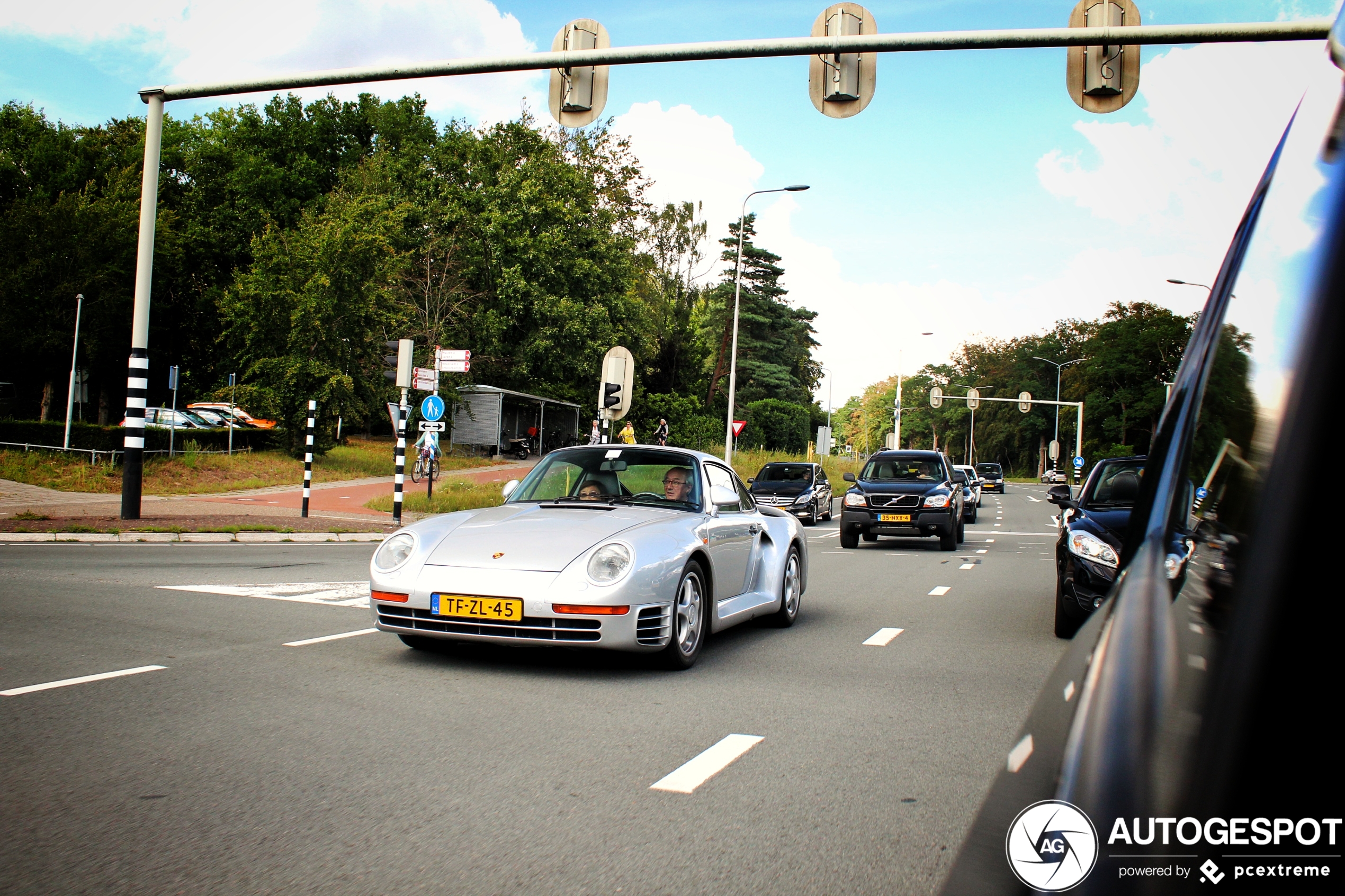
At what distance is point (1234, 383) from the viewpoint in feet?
4.23

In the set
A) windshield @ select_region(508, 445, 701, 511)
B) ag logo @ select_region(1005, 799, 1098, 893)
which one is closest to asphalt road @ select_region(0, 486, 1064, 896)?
windshield @ select_region(508, 445, 701, 511)

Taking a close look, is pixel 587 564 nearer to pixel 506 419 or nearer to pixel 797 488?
pixel 797 488

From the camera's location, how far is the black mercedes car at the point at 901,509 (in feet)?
58.5

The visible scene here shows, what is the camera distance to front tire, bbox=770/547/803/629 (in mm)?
8414

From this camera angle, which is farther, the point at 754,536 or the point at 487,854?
the point at 754,536

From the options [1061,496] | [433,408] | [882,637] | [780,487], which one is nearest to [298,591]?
[882,637]

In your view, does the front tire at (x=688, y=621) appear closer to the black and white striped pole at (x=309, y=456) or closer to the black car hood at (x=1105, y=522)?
the black car hood at (x=1105, y=522)

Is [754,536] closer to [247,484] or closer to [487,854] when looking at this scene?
[487,854]

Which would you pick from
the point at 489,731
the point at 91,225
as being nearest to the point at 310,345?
the point at 91,225

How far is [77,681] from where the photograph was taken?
213 inches

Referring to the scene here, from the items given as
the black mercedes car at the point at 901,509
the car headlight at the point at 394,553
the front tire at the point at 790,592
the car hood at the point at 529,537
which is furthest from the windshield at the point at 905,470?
the car headlight at the point at 394,553

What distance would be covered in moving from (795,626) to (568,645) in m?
3.24

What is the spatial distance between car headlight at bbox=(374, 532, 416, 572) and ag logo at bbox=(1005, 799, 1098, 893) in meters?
5.23

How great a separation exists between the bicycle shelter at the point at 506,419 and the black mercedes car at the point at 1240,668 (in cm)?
3641
